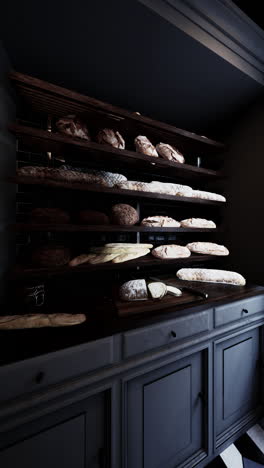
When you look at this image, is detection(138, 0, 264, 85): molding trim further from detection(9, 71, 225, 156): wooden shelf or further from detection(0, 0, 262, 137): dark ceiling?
detection(9, 71, 225, 156): wooden shelf

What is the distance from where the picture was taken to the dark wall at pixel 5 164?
99cm

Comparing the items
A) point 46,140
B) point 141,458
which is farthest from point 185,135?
point 141,458

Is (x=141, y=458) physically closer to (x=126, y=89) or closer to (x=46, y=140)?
(x=46, y=140)

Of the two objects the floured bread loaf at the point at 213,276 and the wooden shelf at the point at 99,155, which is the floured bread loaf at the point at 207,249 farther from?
the wooden shelf at the point at 99,155

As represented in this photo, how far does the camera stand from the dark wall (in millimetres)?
991

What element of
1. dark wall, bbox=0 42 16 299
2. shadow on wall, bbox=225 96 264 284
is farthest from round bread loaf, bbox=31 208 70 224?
shadow on wall, bbox=225 96 264 284

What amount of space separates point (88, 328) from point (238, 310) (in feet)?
3.15

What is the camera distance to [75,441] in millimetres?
774

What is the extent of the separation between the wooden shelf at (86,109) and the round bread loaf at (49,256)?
2.62ft

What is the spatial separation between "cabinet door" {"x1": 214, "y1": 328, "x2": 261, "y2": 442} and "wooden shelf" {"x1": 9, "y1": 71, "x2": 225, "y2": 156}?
1416mm

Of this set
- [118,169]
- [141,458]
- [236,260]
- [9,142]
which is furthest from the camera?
[236,260]

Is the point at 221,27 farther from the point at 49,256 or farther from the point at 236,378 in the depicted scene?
the point at 236,378

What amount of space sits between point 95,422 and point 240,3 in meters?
2.48

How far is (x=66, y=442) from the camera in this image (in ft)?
2.48
